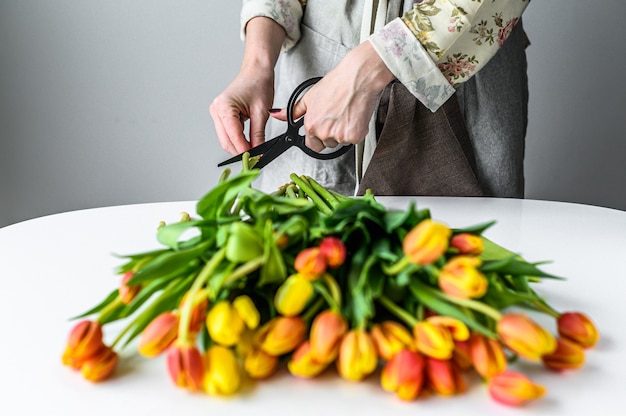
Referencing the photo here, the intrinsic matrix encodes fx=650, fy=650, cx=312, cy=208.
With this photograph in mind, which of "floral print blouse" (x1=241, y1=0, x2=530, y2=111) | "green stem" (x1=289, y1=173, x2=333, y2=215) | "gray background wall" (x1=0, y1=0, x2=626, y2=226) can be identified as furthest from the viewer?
"gray background wall" (x1=0, y1=0, x2=626, y2=226)

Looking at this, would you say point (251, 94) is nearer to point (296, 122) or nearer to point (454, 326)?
point (296, 122)

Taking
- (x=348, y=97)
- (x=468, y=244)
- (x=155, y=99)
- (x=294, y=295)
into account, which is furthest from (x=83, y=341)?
(x=155, y=99)

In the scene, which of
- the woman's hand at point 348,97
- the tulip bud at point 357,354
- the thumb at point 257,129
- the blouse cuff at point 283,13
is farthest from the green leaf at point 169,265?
the blouse cuff at point 283,13

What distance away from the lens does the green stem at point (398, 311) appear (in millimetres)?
347

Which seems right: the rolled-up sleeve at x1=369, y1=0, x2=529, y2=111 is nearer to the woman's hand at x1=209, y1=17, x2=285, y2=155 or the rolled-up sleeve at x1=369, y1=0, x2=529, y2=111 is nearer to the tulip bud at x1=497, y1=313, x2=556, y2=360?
the woman's hand at x1=209, y1=17, x2=285, y2=155

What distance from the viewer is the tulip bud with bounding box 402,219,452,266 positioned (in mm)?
331

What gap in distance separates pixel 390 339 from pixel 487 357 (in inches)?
2.0

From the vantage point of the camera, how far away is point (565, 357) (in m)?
0.37

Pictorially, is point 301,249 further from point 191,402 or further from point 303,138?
point 303,138

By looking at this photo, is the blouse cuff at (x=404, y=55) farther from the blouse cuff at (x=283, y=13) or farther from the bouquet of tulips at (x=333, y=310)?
the bouquet of tulips at (x=333, y=310)

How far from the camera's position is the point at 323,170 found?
3.65ft

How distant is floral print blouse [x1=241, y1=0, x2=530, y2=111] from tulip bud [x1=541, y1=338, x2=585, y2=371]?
0.55 m

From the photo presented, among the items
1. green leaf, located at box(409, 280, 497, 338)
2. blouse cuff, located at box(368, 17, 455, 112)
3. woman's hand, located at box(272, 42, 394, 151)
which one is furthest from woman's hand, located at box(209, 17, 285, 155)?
green leaf, located at box(409, 280, 497, 338)

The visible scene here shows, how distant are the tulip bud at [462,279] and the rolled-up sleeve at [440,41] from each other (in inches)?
22.1
